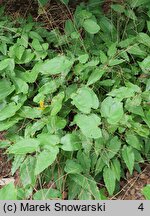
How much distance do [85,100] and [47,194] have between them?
1.85ft

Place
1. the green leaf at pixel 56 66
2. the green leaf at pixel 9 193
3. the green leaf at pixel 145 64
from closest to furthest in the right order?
the green leaf at pixel 9 193 → the green leaf at pixel 56 66 → the green leaf at pixel 145 64

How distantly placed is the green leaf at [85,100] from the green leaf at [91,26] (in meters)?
0.48

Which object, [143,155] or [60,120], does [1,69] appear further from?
[143,155]

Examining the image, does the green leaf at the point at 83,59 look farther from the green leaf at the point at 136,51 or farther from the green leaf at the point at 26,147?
the green leaf at the point at 26,147

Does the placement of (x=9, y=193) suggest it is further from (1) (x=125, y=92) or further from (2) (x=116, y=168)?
(1) (x=125, y=92)

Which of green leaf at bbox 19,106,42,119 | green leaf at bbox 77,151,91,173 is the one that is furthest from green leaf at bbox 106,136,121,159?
green leaf at bbox 19,106,42,119

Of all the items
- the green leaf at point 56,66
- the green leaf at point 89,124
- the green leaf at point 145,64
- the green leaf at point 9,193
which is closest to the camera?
the green leaf at point 9,193

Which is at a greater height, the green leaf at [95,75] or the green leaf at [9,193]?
the green leaf at [95,75]

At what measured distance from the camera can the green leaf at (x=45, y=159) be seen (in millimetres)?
1789

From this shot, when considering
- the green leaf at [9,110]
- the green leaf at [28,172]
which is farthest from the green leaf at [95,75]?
the green leaf at [28,172]

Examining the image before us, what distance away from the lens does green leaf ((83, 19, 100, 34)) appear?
2.39 metres

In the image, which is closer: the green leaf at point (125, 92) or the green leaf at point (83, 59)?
the green leaf at point (125, 92)

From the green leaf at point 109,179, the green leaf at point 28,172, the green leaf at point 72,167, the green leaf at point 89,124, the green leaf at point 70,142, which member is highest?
the green leaf at point 89,124

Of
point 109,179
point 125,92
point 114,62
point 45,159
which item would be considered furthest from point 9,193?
point 114,62
